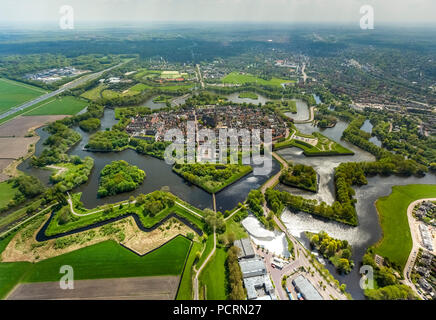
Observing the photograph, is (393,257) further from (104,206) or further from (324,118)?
(324,118)

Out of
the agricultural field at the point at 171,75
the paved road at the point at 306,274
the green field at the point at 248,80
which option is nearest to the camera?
the paved road at the point at 306,274

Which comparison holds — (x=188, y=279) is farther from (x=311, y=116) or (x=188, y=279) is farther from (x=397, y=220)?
(x=311, y=116)

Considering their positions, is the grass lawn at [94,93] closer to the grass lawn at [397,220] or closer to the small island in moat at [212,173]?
the small island in moat at [212,173]

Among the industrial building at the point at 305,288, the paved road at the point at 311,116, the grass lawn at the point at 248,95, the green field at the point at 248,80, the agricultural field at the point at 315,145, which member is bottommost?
the industrial building at the point at 305,288

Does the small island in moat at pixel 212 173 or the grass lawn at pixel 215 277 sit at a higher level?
the small island in moat at pixel 212 173

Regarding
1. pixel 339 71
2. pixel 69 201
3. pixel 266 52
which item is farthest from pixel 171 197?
pixel 266 52

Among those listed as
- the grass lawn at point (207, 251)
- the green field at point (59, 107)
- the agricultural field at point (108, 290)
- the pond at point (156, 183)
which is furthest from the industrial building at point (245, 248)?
the green field at point (59, 107)

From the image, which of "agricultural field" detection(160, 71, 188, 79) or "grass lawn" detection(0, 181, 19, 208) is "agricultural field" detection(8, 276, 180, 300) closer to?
"grass lawn" detection(0, 181, 19, 208)
